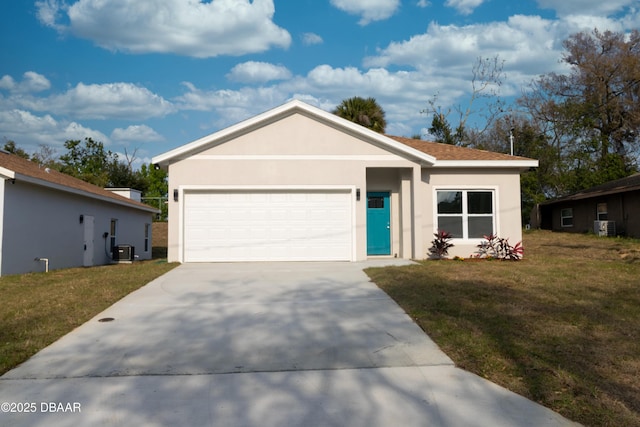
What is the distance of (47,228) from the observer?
14.7 m

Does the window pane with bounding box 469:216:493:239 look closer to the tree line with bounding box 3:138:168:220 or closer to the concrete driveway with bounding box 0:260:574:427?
the concrete driveway with bounding box 0:260:574:427

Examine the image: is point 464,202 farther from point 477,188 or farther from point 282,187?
point 282,187

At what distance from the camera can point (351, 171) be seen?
13.9 metres

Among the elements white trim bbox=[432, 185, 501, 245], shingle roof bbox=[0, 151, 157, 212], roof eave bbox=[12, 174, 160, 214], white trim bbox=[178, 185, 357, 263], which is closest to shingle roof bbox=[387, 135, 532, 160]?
white trim bbox=[432, 185, 501, 245]

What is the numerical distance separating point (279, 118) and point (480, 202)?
21.4 ft

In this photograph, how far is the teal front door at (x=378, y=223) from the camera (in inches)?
595

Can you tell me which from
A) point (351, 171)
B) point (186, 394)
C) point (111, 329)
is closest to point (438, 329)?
point (186, 394)

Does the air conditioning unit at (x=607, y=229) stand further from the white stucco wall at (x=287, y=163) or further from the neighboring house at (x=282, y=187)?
the white stucco wall at (x=287, y=163)

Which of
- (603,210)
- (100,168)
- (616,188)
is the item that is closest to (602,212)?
(603,210)

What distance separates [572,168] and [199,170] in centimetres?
2651

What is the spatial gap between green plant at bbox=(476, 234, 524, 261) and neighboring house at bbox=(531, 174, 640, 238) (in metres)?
9.41

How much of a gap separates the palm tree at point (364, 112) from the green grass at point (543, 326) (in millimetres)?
14094

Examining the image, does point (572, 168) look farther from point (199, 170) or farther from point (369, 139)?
point (199, 170)

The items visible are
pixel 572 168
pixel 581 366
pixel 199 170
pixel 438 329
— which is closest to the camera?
pixel 581 366
